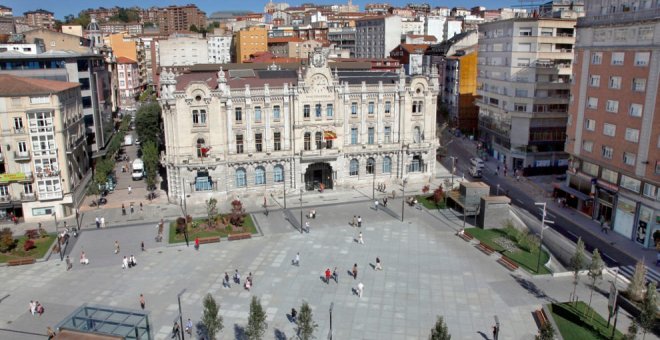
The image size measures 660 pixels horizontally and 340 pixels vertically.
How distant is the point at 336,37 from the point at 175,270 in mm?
146428

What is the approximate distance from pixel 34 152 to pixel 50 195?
5189 mm

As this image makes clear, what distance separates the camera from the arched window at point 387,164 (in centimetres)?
7350

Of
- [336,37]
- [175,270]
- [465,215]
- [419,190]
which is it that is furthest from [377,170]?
[336,37]

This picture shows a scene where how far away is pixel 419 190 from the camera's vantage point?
71625 mm

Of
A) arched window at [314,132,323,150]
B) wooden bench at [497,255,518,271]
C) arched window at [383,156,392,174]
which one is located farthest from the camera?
arched window at [383,156,392,174]

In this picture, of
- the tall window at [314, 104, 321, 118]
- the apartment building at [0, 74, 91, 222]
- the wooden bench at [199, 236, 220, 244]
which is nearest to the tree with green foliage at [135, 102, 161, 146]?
the apartment building at [0, 74, 91, 222]

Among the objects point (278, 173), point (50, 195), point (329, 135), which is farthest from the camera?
point (278, 173)

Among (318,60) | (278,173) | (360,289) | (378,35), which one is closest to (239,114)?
(278,173)

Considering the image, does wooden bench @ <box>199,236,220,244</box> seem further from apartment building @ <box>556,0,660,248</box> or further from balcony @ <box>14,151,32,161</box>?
apartment building @ <box>556,0,660,248</box>

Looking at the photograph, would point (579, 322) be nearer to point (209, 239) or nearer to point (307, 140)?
point (209, 239)

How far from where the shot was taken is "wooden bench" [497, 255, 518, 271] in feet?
151

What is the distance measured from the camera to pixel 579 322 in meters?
37.4

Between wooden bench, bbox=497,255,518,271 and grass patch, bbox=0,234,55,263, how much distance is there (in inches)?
1721

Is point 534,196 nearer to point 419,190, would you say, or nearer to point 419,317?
point 419,190
